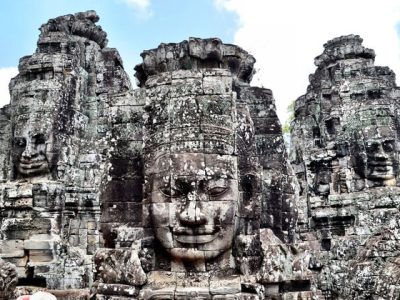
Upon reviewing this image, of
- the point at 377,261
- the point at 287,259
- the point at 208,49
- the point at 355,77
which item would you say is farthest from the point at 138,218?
the point at 355,77

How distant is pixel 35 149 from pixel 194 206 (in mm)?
6549

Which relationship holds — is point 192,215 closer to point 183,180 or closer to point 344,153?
point 183,180

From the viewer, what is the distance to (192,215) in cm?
455

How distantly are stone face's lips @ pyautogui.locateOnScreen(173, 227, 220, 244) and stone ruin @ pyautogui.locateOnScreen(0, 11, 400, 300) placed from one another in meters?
0.01

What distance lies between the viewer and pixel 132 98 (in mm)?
5504

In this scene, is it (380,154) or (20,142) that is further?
(380,154)

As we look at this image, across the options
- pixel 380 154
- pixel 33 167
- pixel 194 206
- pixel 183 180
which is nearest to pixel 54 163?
pixel 33 167

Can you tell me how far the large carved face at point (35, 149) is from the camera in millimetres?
10031

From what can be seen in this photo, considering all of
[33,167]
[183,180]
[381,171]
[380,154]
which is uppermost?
[380,154]

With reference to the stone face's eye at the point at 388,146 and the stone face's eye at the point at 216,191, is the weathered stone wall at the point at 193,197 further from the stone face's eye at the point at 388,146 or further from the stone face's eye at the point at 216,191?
the stone face's eye at the point at 388,146

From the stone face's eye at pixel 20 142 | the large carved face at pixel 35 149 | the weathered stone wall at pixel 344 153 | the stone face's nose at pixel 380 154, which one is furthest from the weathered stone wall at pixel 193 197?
the stone face's nose at pixel 380 154

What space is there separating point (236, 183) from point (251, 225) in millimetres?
499

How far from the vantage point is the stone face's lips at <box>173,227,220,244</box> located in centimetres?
460

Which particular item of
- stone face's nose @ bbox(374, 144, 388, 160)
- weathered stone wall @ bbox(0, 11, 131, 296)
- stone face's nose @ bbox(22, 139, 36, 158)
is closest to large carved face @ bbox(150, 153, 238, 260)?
weathered stone wall @ bbox(0, 11, 131, 296)
